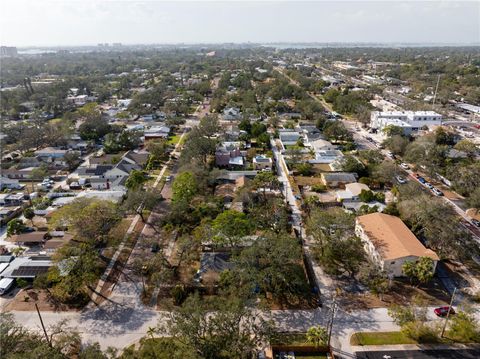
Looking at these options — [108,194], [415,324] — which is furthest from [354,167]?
[108,194]

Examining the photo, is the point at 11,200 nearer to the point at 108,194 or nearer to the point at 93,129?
the point at 108,194

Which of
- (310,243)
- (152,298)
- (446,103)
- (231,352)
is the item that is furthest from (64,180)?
(446,103)

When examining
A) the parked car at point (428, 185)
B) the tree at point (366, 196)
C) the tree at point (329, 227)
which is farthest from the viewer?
the parked car at point (428, 185)

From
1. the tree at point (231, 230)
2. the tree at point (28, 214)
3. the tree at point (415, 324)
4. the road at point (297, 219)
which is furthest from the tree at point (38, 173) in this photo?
the tree at point (415, 324)

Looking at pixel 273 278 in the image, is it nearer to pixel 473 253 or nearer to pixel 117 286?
pixel 117 286

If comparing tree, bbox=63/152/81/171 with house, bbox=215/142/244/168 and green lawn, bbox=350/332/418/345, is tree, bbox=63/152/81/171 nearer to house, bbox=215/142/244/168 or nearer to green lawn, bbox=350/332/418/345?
house, bbox=215/142/244/168

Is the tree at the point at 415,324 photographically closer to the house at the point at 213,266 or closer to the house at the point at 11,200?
the house at the point at 213,266

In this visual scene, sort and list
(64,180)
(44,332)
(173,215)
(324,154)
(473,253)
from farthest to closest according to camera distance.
A: (324,154)
(64,180)
(173,215)
(473,253)
(44,332)
